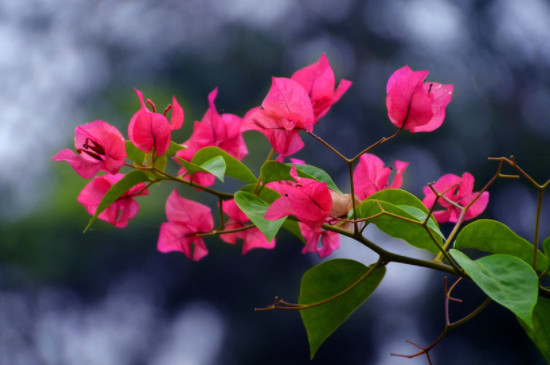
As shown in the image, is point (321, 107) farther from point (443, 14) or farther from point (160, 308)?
point (443, 14)

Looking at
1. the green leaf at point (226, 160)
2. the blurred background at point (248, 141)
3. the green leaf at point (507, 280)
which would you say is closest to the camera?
the green leaf at point (507, 280)

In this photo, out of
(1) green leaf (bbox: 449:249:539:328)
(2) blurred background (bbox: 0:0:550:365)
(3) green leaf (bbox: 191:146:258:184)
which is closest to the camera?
(1) green leaf (bbox: 449:249:539:328)

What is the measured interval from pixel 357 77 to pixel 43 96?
66cm

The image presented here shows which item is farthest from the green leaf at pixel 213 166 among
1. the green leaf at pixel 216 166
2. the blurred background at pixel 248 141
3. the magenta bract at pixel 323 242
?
the blurred background at pixel 248 141

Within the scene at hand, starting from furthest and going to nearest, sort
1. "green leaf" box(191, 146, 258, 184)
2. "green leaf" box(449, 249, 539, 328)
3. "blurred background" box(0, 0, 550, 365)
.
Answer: "blurred background" box(0, 0, 550, 365) < "green leaf" box(191, 146, 258, 184) < "green leaf" box(449, 249, 539, 328)

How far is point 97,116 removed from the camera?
1068 mm

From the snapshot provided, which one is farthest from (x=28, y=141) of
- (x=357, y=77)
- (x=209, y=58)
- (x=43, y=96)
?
(x=357, y=77)

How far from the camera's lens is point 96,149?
308 mm

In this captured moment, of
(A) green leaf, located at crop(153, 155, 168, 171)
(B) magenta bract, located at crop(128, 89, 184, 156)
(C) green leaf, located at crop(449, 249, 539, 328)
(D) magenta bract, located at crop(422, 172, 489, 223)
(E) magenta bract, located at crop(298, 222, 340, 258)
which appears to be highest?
(B) magenta bract, located at crop(128, 89, 184, 156)

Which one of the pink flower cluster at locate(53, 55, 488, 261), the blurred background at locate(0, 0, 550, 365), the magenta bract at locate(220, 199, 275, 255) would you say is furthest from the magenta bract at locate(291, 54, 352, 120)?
the blurred background at locate(0, 0, 550, 365)

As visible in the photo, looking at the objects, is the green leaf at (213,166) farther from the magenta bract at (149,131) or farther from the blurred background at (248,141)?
the blurred background at (248,141)

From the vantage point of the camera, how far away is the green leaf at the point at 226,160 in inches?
12.4

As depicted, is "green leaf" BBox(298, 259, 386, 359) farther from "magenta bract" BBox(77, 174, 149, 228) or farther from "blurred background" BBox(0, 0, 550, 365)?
"blurred background" BBox(0, 0, 550, 365)

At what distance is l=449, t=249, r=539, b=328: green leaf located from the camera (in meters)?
0.21
